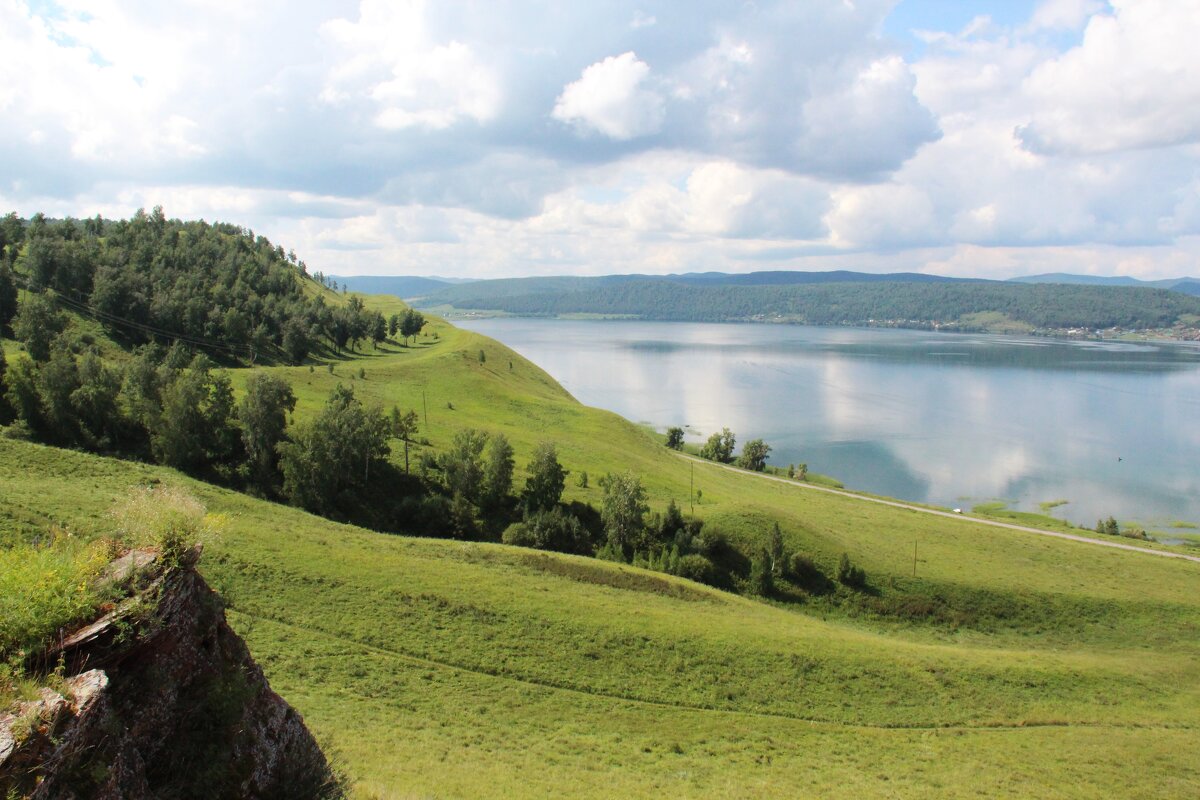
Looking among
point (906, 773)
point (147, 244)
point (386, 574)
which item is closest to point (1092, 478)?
point (906, 773)

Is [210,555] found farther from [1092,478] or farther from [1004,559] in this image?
[1092,478]

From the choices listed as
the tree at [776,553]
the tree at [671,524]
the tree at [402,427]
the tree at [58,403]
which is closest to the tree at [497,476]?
the tree at [402,427]

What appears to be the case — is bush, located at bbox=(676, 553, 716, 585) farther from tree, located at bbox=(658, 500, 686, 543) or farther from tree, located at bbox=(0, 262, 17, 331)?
tree, located at bbox=(0, 262, 17, 331)

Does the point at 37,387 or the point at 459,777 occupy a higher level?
the point at 37,387

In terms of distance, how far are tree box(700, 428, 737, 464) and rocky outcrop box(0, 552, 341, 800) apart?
8098 cm

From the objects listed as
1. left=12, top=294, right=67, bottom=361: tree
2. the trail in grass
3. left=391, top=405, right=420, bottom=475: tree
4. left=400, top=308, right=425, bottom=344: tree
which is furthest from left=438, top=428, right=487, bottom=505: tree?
left=400, top=308, right=425, bottom=344: tree

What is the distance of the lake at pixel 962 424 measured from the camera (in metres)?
85.6

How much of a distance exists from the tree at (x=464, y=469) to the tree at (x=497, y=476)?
25.8 inches

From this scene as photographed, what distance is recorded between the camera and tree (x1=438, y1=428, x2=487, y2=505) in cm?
5172

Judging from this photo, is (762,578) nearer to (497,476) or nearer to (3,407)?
(497,476)

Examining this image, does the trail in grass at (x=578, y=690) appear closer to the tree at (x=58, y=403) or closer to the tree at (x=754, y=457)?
the tree at (x=58, y=403)

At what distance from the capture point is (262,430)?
51.0 m

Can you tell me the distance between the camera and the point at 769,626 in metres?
33.5

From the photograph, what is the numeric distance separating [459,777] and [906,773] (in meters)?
15.4
